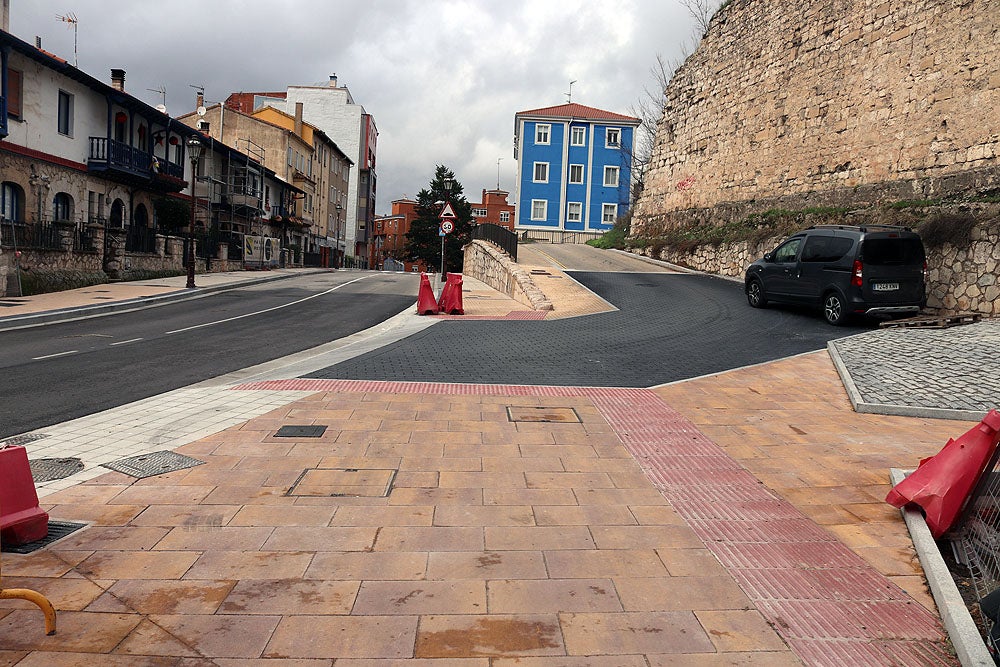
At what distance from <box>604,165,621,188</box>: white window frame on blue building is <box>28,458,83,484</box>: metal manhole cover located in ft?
187

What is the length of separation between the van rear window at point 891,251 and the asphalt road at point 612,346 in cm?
145

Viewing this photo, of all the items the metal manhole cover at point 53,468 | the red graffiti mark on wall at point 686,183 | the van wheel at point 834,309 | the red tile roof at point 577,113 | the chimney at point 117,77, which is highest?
the red tile roof at point 577,113

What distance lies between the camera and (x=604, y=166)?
59469 mm

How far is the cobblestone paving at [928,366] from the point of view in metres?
7.73

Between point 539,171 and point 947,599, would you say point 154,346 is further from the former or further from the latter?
point 539,171

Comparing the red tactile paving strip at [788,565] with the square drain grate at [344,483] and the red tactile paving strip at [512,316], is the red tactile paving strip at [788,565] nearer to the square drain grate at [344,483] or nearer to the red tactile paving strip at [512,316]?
the square drain grate at [344,483]

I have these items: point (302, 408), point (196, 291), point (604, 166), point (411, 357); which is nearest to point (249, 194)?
point (196, 291)

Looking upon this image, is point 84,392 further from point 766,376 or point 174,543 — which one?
point 766,376

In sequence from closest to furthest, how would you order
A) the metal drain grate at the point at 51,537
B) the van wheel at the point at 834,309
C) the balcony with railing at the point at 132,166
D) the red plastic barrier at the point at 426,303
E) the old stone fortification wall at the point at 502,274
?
the metal drain grate at the point at 51,537 < the van wheel at the point at 834,309 < the red plastic barrier at the point at 426,303 < the old stone fortification wall at the point at 502,274 < the balcony with railing at the point at 132,166

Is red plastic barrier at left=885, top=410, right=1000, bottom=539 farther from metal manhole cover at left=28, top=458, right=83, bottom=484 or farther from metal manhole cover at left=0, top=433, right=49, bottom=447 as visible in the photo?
metal manhole cover at left=0, top=433, right=49, bottom=447

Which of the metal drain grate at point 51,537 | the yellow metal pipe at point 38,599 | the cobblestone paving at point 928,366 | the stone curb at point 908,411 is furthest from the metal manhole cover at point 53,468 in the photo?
the cobblestone paving at point 928,366

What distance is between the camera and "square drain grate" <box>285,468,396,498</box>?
15.6 ft

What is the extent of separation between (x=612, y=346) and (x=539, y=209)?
48562 millimetres

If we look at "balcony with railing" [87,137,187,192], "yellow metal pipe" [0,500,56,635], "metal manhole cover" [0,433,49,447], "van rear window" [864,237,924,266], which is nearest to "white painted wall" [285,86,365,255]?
"balcony with railing" [87,137,187,192]
